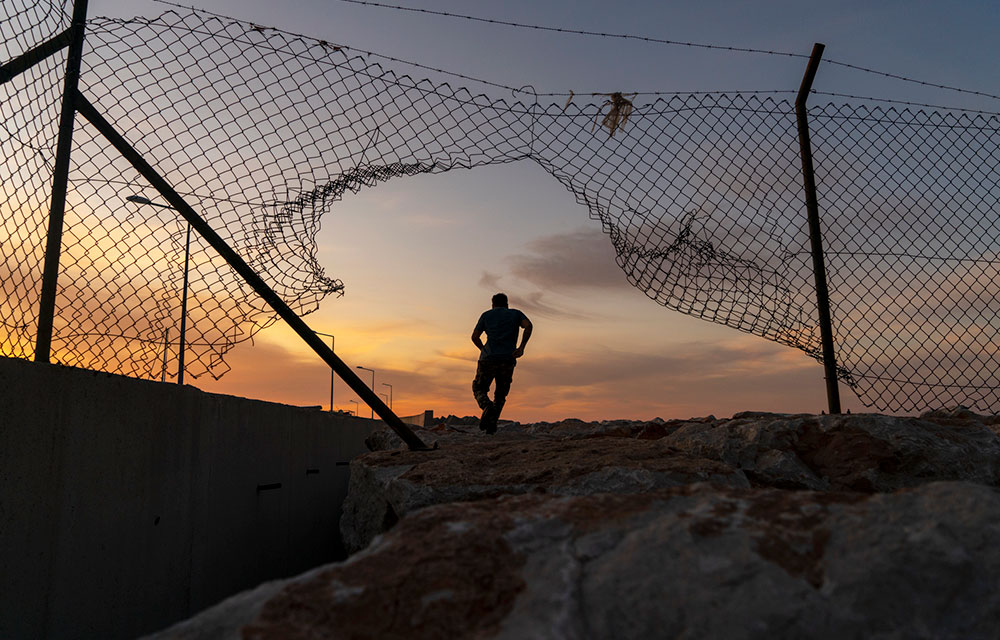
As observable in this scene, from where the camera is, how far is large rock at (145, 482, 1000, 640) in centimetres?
135

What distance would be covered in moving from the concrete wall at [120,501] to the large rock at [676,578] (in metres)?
1.78

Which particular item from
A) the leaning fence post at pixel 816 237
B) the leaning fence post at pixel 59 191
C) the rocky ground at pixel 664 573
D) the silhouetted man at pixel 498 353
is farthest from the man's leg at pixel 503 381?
the rocky ground at pixel 664 573

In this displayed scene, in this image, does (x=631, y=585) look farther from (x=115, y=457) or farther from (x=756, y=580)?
(x=115, y=457)

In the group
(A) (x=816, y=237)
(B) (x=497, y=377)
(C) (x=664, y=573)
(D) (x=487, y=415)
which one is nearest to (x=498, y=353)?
(B) (x=497, y=377)

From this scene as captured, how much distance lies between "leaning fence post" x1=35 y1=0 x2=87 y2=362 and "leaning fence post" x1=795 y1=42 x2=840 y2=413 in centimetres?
395

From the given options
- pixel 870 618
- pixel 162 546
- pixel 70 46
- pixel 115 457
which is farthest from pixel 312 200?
pixel 870 618

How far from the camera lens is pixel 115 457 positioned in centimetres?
333

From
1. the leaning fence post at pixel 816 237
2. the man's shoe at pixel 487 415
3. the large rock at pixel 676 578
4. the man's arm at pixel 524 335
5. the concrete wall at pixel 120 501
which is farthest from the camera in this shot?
the man's arm at pixel 524 335

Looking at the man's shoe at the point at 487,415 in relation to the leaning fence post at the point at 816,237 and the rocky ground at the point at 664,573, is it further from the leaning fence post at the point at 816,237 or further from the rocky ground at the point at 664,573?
the rocky ground at the point at 664,573

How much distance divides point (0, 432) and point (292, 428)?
134 inches

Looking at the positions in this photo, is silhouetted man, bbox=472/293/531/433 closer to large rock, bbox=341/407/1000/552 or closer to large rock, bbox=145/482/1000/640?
large rock, bbox=341/407/1000/552

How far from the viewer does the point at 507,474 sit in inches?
121

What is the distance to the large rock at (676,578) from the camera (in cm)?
135

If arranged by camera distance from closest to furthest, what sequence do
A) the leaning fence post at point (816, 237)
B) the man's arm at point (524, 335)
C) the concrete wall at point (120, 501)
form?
the concrete wall at point (120, 501) → the leaning fence post at point (816, 237) → the man's arm at point (524, 335)
